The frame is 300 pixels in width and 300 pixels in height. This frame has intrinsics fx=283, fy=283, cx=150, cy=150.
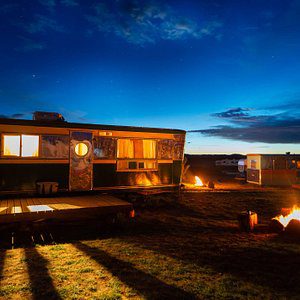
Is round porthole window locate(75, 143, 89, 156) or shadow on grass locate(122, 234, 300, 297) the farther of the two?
round porthole window locate(75, 143, 89, 156)

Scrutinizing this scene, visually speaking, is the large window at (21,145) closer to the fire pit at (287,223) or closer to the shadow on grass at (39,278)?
the shadow on grass at (39,278)

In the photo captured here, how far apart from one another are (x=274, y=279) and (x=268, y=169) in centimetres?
1640

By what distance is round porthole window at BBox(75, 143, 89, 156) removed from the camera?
9.91m

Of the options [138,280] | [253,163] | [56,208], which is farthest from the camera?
[253,163]

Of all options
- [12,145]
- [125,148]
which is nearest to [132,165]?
[125,148]

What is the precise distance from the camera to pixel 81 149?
998cm

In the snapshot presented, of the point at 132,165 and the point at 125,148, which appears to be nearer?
the point at 132,165

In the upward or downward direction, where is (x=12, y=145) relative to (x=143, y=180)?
upward

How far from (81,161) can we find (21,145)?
1.99 metres

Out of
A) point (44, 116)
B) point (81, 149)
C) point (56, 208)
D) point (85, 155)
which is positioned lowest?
point (56, 208)

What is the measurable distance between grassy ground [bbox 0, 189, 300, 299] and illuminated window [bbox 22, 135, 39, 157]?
261 cm

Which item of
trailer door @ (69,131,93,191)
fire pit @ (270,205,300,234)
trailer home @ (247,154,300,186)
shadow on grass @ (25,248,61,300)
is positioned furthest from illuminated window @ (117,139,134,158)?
trailer home @ (247,154,300,186)

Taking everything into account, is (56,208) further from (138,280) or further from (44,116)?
(44,116)

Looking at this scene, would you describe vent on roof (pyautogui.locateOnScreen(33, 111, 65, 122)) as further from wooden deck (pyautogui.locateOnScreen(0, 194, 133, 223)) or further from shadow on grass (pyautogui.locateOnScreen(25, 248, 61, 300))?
shadow on grass (pyautogui.locateOnScreen(25, 248, 61, 300))
